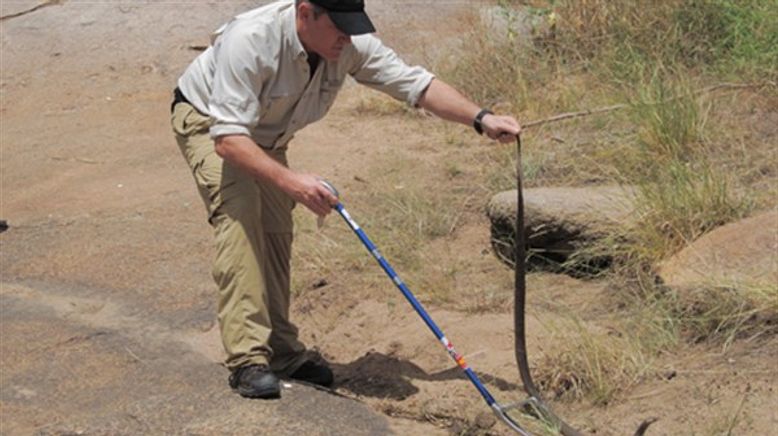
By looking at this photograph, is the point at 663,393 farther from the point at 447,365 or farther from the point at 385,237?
the point at 385,237

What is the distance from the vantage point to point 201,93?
5.14 meters

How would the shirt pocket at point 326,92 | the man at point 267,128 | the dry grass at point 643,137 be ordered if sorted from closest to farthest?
the man at point 267,128 < the shirt pocket at point 326,92 < the dry grass at point 643,137

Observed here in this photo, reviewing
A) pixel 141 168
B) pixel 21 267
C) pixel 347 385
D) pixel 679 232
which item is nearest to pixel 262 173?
pixel 347 385

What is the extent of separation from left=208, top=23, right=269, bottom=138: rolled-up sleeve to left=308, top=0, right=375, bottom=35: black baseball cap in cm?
29

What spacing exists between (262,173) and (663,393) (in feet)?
5.07

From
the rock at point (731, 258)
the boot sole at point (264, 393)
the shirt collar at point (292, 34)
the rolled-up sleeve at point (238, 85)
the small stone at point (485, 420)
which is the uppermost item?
the shirt collar at point (292, 34)

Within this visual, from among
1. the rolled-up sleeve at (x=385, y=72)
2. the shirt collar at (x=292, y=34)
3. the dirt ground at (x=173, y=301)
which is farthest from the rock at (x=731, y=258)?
the shirt collar at (x=292, y=34)

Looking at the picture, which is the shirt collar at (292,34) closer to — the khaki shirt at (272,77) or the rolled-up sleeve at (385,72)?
the khaki shirt at (272,77)

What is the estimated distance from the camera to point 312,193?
456 centimetres

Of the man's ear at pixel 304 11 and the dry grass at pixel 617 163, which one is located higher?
the man's ear at pixel 304 11

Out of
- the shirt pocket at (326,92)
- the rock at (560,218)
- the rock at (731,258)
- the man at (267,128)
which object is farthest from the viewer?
the rock at (560,218)

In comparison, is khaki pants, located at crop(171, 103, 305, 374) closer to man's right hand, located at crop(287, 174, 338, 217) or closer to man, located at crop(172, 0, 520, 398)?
man, located at crop(172, 0, 520, 398)

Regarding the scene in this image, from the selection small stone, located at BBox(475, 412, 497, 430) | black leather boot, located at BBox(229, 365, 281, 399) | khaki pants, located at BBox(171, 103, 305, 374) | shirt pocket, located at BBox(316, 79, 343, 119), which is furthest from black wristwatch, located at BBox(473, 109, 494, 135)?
black leather boot, located at BBox(229, 365, 281, 399)

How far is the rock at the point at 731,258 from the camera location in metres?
5.28
